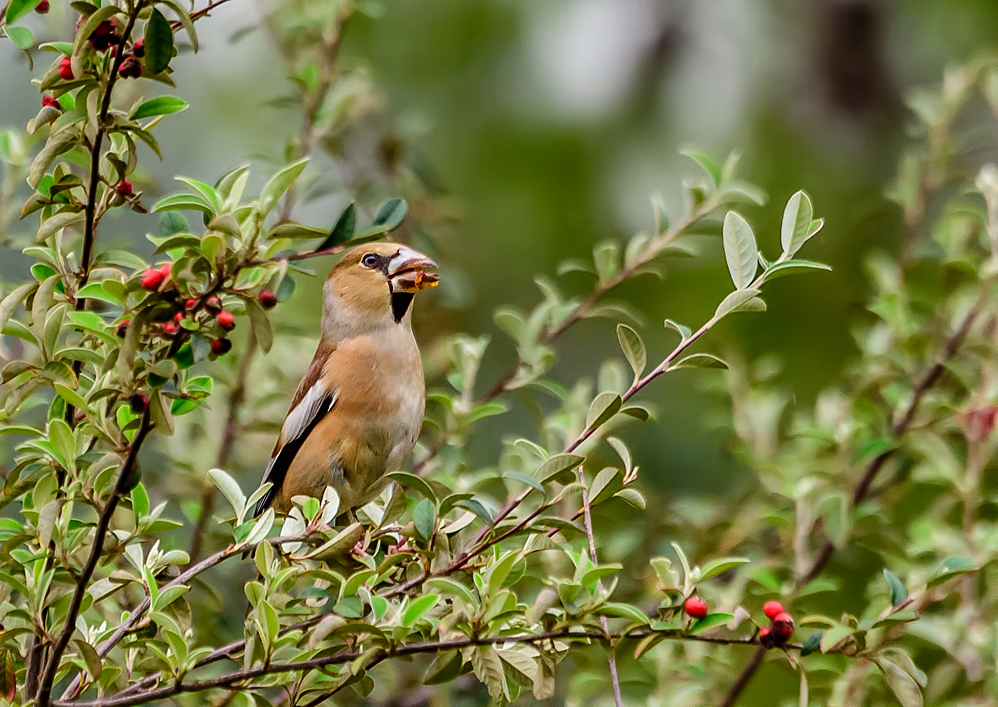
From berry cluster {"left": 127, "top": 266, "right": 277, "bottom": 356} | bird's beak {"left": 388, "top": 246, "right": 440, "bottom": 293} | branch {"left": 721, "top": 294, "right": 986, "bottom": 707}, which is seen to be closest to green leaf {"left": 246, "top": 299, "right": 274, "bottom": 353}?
berry cluster {"left": 127, "top": 266, "right": 277, "bottom": 356}

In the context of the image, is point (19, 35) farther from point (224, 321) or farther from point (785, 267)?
point (785, 267)

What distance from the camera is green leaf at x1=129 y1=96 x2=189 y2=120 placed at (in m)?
2.20

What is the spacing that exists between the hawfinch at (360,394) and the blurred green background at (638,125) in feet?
8.60

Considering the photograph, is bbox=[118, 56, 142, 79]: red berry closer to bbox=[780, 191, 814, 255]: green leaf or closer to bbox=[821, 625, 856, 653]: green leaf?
bbox=[780, 191, 814, 255]: green leaf

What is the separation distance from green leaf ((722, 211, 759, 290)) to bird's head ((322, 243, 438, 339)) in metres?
1.42

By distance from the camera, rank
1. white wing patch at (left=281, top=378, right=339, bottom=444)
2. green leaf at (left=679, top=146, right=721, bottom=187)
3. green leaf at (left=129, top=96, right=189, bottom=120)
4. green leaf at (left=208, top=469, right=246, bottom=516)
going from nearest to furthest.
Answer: green leaf at (left=129, top=96, right=189, bottom=120), green leaf at (left=208, top=469, right=246, bottom=516), green leaf at (left=679, top=146, right=721, bottom=187), white wing patch at (left=281, top=378, right=339, bottom=444)

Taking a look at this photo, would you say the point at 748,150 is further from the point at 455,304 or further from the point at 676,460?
the point at 455,304

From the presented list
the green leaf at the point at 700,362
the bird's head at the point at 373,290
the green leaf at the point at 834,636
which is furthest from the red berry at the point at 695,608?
the bird's head at the point at 373,290

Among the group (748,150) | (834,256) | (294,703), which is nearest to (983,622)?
(294,703)

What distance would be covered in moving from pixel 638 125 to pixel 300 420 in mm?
5687

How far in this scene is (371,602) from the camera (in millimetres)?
2146

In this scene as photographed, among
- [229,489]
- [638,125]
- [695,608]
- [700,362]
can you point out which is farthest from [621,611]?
[638,125]

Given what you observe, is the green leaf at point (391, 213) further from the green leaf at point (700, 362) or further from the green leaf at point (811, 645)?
the green leaf at point (811, 645)

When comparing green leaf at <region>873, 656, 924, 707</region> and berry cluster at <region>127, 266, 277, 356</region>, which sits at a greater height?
berry cluster at <region>127, 266, 277, 356</region>
